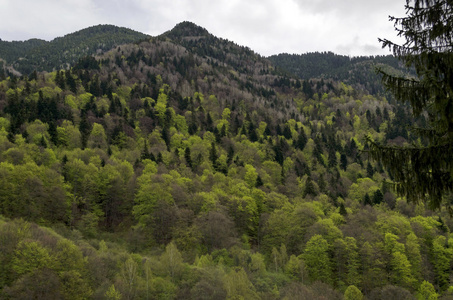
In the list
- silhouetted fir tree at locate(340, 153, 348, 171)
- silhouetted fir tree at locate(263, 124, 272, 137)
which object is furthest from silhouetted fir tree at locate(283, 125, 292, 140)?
silhouetted fir tree at locate(340, 153, 348, 171)

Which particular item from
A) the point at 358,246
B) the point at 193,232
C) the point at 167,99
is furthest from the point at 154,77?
the point at 358,246

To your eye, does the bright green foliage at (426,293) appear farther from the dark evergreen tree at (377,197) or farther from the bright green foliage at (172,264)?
the dark evergreen tree at (377,197)

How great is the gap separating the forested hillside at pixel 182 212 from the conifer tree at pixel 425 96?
1579 mm

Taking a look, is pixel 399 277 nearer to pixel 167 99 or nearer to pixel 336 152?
pixel 336 152

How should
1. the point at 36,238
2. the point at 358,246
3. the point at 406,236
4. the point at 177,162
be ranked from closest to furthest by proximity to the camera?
the point at 36,238 → the point at 358,246 → the point at 406,236 → the point at 177,162

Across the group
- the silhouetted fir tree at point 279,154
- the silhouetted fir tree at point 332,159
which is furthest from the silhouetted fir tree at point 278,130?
the silhouetted fir tree at point 332,159

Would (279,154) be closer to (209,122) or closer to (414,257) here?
(209,122)

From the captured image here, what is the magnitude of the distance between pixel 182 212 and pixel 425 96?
5205 centimetres

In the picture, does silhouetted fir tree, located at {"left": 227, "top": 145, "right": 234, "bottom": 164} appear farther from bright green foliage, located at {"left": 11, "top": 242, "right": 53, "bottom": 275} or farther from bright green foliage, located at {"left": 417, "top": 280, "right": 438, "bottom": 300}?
bright green foliage, located at {"left": 11, "top": 242, "right": 53, "bottom": 275}

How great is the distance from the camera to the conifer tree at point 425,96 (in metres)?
8.90

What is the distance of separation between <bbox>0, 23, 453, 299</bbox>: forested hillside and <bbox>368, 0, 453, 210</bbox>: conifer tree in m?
1.58

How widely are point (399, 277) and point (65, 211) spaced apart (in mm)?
58517

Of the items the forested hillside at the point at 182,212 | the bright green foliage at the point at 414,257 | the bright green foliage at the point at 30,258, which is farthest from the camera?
the bright green foliage at the point at 414,257

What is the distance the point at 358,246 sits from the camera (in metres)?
53.3
